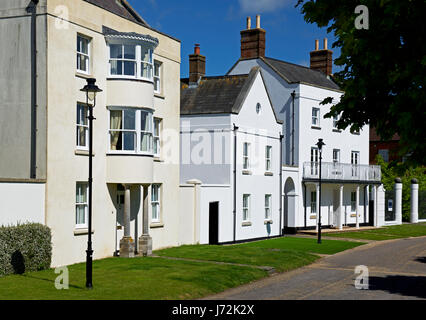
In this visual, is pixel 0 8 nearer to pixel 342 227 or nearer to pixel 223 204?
pixel 223 204

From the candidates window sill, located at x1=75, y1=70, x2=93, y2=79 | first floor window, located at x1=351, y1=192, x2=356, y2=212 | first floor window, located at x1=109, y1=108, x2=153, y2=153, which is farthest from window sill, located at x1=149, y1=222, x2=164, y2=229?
first floor window, located at x1=351, y1=192, x2=356, y2=212

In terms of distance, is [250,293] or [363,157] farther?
[363,157]

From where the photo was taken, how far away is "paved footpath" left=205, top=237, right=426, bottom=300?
1778 centimetres

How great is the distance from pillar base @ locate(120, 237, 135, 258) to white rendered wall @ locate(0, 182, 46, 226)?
4.36m

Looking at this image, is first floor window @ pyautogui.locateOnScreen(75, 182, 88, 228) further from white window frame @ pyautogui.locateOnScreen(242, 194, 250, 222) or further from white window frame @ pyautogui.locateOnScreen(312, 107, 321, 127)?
white window frame @ pyautogui.locateOnScreen(312, 107, 321, 127)

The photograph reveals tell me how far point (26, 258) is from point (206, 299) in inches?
252

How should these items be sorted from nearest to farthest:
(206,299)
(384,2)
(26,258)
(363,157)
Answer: (384,2) < (206,299) < (26,258) < (363,157)

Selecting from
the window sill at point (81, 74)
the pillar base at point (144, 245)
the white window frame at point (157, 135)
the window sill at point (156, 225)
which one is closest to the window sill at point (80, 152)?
the window sill at point (81, 74)

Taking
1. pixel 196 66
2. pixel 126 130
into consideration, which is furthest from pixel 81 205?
pixel 196 66

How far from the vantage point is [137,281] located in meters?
18.5

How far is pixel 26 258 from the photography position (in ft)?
64.6

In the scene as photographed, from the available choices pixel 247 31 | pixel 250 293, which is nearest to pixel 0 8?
pixel 250 293

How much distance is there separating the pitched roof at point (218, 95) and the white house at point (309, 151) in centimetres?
696
